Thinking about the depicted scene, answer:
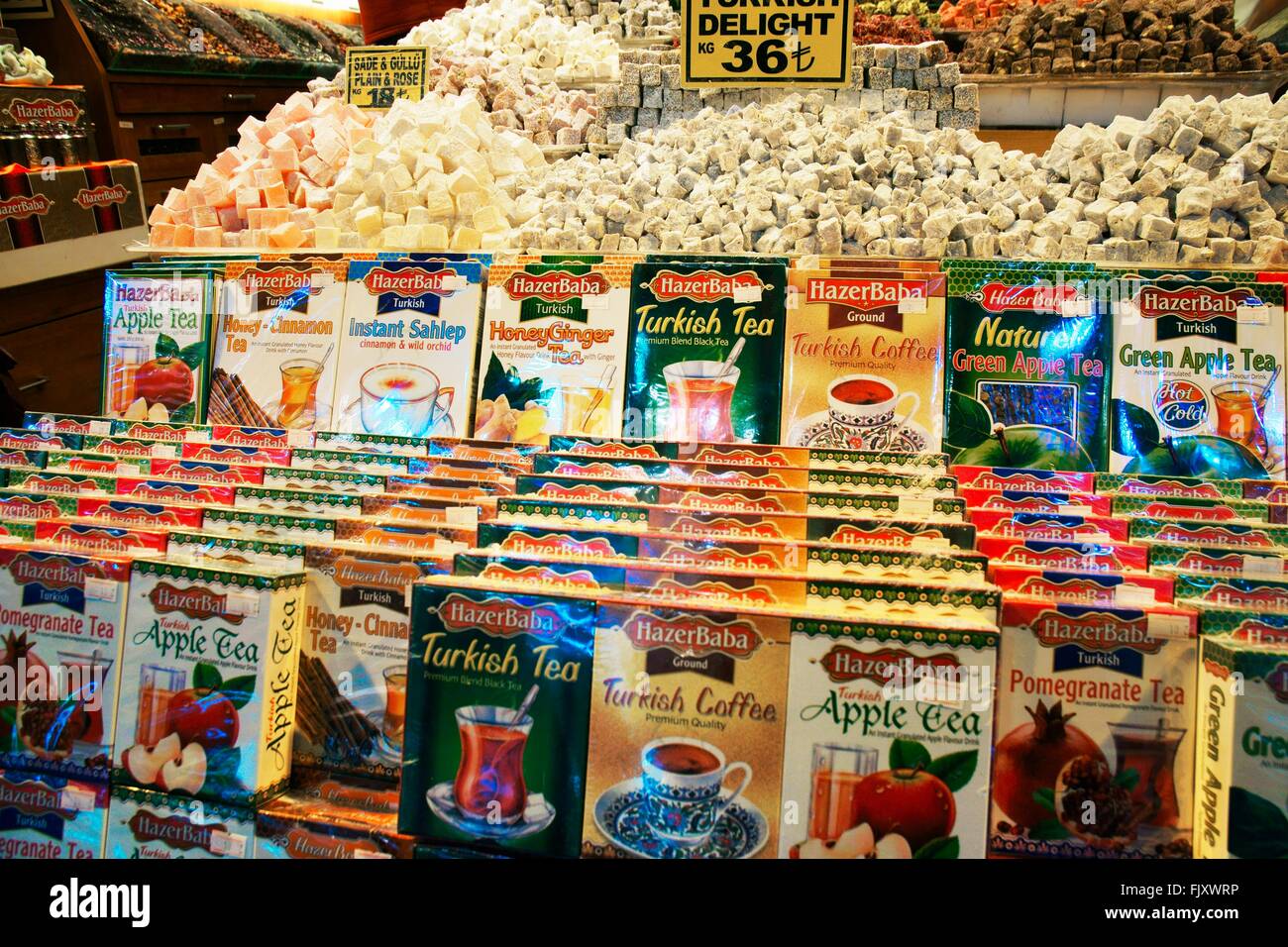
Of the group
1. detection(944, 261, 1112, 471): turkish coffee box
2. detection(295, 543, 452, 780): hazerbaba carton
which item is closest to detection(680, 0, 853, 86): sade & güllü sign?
detection(944, 261, 1112, 471): turkish coffee box

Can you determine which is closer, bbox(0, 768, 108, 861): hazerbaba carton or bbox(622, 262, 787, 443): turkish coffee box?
bbox(0, 768, 108, 861): hazerbaba carton

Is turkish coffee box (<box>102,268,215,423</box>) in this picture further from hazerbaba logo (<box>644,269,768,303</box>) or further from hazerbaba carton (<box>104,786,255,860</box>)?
hazerbaba carton (<box>104,786,255,860</box>)

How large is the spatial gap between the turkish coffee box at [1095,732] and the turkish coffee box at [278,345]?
1.74 m

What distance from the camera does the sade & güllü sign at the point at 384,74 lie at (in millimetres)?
3814

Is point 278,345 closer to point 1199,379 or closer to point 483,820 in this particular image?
point 483,820

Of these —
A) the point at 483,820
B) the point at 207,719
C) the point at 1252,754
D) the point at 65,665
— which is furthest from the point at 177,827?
the point at 1252,754

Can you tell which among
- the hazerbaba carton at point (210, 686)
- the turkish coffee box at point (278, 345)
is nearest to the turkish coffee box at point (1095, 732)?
the hazerbaba carton at point (210, 686)

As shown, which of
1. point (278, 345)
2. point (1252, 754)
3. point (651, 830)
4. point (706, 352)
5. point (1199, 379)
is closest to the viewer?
point (1252, 754)

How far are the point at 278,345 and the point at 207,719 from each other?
1314 mm

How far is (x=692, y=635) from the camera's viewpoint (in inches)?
48.7

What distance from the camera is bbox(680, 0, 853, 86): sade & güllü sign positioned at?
9.07 feet

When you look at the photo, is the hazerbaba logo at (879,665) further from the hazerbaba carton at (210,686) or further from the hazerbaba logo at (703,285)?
the hazerbaba logo at (703,285)

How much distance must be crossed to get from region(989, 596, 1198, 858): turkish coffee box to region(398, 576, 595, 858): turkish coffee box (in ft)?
1.68
